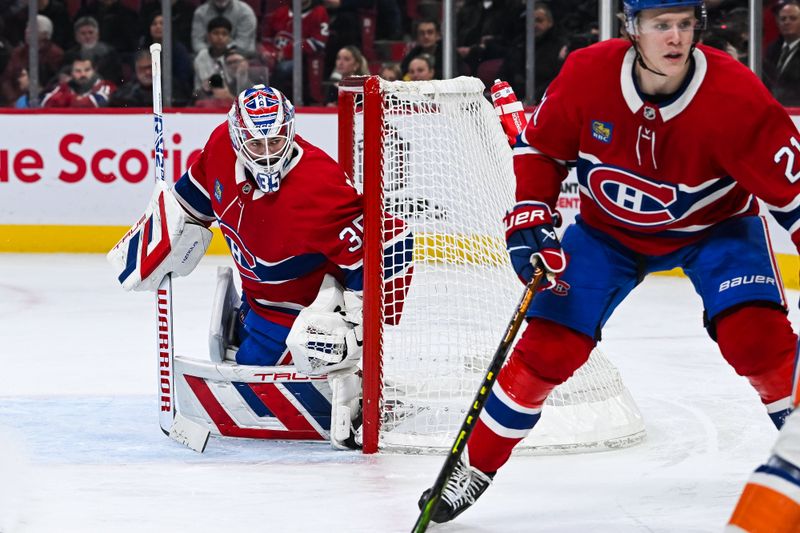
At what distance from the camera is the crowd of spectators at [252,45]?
764cm

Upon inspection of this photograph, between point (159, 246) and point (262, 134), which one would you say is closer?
point (262, 134)

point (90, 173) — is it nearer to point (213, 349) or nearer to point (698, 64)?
point (213, 349)

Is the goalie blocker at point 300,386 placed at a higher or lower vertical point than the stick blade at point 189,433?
higher

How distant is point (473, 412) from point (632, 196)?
520 millimetres

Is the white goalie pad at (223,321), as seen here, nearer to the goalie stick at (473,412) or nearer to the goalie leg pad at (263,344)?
the goalie leg pad at (263,344)

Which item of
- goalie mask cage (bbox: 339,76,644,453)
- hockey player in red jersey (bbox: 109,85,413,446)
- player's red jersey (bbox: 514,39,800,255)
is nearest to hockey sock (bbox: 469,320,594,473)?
player's red jersey (bbox: 514,39,800,255)

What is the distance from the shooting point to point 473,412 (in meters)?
2.63

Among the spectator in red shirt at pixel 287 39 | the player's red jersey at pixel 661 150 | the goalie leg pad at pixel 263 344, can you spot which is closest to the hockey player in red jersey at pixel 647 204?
the player's red jersey at pixel 661 150

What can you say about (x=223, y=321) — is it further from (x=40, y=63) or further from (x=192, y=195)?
(x=40, y=63)

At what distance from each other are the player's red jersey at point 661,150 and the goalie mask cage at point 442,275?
27.0 inches

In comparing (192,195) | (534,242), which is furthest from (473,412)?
(192,195)

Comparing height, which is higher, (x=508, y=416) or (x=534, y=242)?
(x=534, y=242)

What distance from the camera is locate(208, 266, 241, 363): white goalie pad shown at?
3678 millimetres

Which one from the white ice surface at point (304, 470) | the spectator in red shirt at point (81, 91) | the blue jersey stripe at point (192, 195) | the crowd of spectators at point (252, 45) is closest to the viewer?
the white ice surface at point (304, 470)
